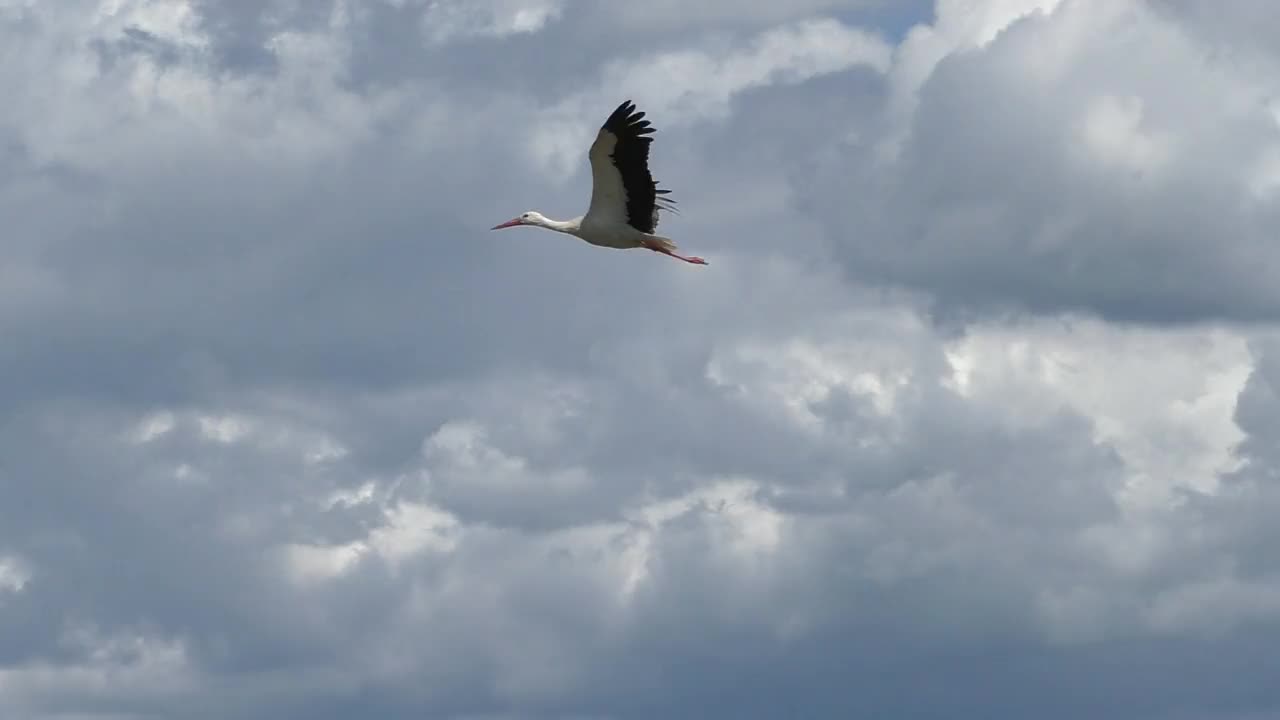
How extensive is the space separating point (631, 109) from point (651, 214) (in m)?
4.06

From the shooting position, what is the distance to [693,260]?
9562 centimetres

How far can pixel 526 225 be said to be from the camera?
100312mm

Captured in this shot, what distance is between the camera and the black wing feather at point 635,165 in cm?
9212

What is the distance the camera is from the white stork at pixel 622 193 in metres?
92.4

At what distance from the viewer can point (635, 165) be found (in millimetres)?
93062

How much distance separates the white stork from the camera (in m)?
92.4

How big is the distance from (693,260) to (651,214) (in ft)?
5.73

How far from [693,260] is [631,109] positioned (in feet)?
18.2

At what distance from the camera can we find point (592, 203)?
9531 cm

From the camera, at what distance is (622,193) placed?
94.6 meters

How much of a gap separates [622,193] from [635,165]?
173cm

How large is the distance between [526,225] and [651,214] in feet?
20.8

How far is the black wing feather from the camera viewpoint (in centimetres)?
9212

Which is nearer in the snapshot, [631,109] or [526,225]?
[631,109]
